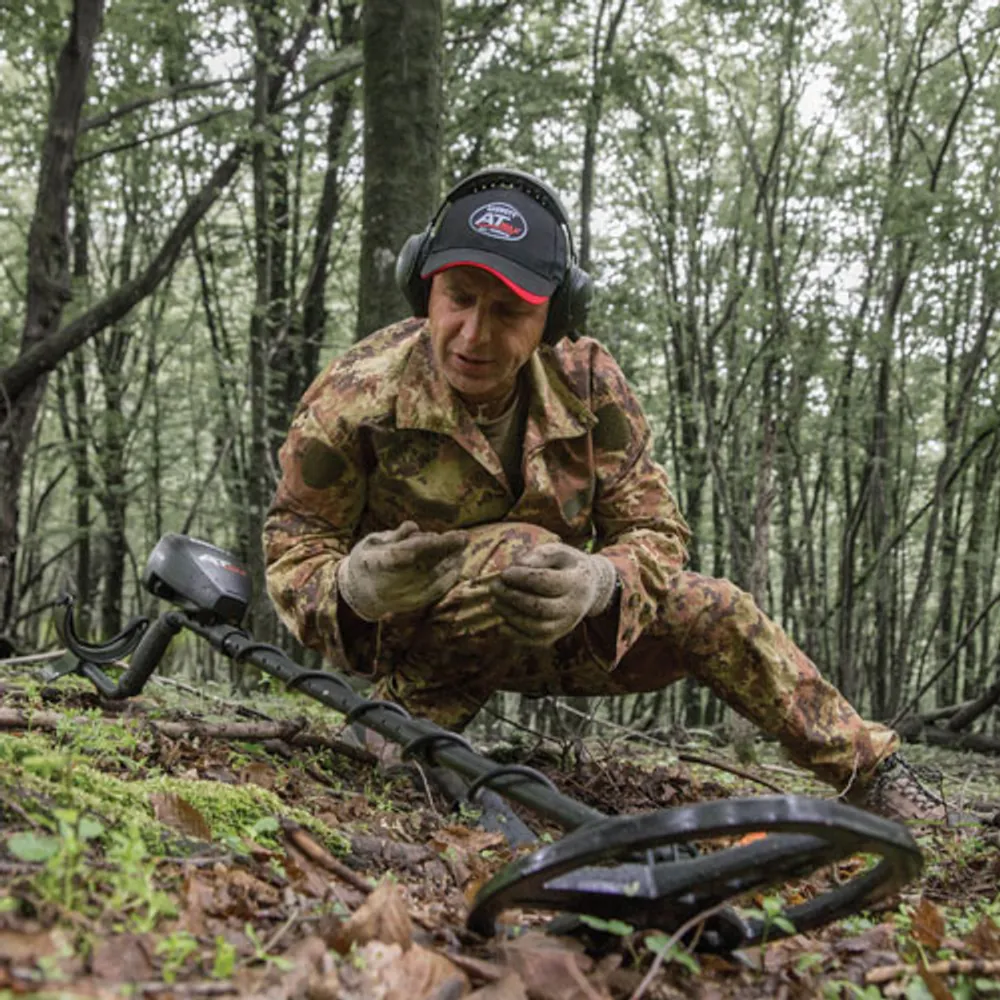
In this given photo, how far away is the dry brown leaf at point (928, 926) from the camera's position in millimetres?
1373

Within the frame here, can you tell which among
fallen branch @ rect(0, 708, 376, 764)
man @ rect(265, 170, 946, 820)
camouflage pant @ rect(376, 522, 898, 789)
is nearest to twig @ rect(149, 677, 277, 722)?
fallen branch @ rect(0, 708, 376, 764)

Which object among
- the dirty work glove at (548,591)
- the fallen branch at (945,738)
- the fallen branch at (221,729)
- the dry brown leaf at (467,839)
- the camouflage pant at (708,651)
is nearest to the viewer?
the dry brown leaf at (467,839)

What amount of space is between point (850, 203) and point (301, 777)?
713cm

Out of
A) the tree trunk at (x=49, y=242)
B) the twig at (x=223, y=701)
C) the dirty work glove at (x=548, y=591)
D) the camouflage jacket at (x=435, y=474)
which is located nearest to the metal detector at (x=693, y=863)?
the dirty work glove at (x=548, y=591)

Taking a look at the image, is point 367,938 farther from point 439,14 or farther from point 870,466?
point 870,466

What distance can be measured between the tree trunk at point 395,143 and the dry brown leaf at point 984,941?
3138mm

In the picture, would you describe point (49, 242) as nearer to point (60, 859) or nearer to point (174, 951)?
point (60, 859)

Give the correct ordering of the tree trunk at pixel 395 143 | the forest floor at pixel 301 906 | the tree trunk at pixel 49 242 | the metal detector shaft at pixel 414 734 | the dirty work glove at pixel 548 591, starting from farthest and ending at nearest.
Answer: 1. the tree trunk at pixel 49 242
2. the tree trunk at pixel 395 143
3. the dirty work glove at pixel 548 591
4. the metal detector shaft at pixel 414 734
5. the forest floor at pixel 301 906

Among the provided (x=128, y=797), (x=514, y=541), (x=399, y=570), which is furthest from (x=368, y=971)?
(x=514, y=541)

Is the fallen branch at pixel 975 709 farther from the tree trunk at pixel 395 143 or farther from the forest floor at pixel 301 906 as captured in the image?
the tree trunk at pixel 395 143

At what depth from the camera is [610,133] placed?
8.74 meters

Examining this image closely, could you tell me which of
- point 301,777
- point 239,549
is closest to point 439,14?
point 301,777

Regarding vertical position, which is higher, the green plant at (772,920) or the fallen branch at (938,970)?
the green plant at (772,920)

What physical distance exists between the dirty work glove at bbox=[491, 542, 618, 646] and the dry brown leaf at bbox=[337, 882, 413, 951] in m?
1.05
